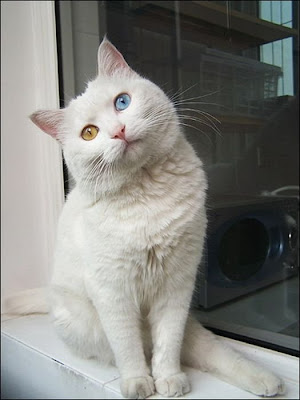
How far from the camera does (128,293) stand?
0.72 m

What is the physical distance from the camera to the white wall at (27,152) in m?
1.02

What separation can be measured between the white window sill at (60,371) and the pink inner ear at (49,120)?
504 millimetres

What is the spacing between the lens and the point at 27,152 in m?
1.17

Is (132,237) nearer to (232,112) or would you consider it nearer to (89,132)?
(89,132)

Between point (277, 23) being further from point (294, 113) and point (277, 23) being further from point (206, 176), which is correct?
point (294, 113)

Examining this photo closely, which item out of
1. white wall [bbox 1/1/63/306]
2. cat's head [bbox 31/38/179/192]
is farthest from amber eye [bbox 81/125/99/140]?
white wall [bbox 1/1/63/306]

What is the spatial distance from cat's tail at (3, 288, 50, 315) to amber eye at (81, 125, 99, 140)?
0.67 metres

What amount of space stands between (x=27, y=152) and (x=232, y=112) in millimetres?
684

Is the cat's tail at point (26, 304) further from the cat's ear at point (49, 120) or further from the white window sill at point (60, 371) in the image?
the cat's ear at point (49, 120)

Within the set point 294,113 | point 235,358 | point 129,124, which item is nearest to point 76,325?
point 235,358

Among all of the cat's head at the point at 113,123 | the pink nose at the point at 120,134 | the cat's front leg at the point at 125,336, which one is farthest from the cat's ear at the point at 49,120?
the cat's front leg at the point at 125,336

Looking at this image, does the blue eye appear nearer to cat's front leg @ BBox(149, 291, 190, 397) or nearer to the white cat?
the white cat

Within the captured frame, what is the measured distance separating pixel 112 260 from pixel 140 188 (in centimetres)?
14

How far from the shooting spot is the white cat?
605 millimetres
